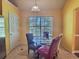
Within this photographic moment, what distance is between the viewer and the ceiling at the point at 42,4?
9.03 metres

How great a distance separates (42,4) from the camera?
948cm

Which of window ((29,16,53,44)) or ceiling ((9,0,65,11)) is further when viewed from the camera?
window ((29,16,53,44))

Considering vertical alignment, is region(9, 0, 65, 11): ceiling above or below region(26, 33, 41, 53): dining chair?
→ above

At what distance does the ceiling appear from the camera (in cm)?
903

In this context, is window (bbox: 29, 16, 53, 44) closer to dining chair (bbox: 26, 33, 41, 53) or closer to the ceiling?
the ceiling

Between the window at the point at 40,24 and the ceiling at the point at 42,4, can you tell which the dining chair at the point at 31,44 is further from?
the window at the point at 40,24

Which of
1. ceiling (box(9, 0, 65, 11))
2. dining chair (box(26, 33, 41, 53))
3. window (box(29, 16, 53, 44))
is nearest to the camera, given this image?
dining chair (box(26, 33, 41, 53))

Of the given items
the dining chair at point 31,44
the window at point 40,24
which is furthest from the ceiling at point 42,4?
the dining chair at point 31,44

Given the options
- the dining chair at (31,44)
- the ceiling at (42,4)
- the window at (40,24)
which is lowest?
the dining chair at (31,44)

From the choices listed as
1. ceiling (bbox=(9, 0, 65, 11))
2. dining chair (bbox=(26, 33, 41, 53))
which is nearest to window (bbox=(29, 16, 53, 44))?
ceiling (bbox=(9, 0, 65, 11))

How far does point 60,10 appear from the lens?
1003cm

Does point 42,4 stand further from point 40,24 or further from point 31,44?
point 31,44

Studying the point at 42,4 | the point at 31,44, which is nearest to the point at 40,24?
the point at 42,4

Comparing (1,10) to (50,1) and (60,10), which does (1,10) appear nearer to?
(50,1)
